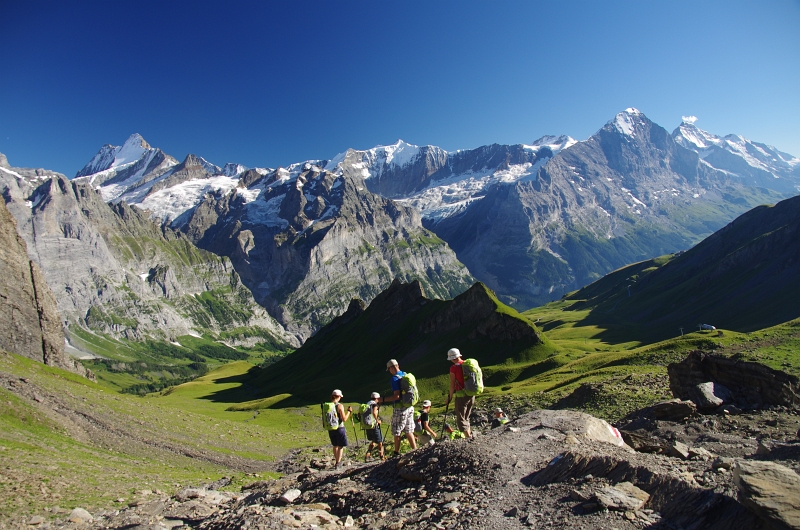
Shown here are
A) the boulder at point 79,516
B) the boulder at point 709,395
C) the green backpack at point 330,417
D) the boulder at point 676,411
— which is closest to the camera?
the boulder at point 79,516

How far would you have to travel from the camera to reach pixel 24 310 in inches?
3216

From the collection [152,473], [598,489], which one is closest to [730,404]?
[598,489]

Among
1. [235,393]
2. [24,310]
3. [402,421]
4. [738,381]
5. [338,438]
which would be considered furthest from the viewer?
[235,393]

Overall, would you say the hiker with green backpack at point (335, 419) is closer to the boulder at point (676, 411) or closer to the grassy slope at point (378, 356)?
the boulder at point (676, 411)

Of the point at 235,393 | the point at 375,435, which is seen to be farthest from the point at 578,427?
the point at 235,393

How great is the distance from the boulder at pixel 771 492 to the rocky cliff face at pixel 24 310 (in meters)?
97.1

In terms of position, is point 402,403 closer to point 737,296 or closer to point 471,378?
point 471,378

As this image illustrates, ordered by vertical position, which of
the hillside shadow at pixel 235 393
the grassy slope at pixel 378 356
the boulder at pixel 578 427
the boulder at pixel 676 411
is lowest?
the hillside shadow at pixel 235 393

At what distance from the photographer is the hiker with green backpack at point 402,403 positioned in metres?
22.4

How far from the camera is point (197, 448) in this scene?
40094 mm

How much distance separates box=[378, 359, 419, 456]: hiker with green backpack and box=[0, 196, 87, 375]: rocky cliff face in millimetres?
82546

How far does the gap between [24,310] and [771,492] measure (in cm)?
10595

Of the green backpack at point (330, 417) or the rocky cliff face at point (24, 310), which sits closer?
the green backpack at point (330, 417)

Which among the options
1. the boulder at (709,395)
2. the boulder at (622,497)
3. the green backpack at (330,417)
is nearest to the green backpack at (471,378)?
the green backpack at (330,417)
